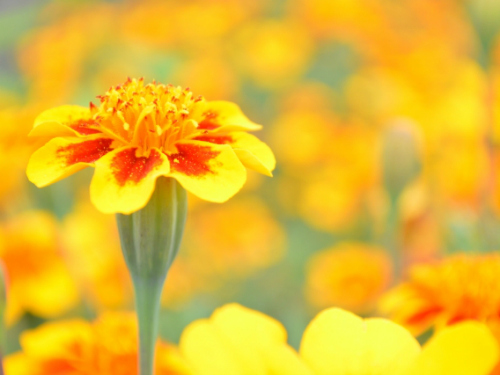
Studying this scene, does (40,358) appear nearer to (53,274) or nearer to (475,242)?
(53,274)

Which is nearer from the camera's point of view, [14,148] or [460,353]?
[460,353]

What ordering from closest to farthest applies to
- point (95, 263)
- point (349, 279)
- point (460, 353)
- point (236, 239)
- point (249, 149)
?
1. point (460, 353)
2. point (249, 149)
3. point (95, 263)
4. point (349, 279)
5. point (236, 239)

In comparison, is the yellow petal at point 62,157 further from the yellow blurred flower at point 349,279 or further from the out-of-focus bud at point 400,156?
the yellow blurred flower at point 349,279

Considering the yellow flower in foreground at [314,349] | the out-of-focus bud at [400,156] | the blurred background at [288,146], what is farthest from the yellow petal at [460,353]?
the out-of-focus bud at [400,156]

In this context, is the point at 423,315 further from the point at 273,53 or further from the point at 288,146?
the point at 273,53

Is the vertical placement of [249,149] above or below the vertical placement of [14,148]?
below

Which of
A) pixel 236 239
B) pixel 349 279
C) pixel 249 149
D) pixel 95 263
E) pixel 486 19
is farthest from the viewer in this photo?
pixel 236 239

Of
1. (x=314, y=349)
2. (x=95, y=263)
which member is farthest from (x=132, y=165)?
(x=95, y=263)

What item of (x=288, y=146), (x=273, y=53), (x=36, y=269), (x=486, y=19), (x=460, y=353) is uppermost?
(x=273, y=53)
